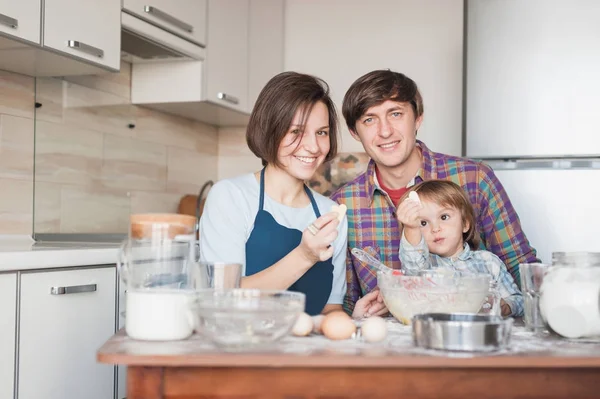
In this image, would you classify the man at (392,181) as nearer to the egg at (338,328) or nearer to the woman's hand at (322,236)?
the woman's hand at (322,236)

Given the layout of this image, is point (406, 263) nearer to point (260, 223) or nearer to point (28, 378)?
point (260, 223)

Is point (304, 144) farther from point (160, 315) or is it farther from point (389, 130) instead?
point (160, 315)

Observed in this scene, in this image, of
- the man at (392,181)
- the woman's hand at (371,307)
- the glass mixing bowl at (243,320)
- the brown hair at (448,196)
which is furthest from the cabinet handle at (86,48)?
the glass mixing bowl at (243,320)

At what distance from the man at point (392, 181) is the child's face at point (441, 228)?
0.22 m

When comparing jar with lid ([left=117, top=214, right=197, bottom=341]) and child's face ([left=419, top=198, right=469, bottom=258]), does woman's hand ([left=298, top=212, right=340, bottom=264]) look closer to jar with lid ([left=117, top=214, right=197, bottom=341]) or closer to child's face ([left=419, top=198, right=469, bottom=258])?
jar with lid ([left=117, top=214, right=197, bottom=341])

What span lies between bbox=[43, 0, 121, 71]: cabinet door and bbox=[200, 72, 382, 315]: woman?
833 mm

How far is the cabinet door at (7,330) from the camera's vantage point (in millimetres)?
1808

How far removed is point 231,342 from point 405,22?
10.2ft

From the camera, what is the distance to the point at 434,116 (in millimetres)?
3773

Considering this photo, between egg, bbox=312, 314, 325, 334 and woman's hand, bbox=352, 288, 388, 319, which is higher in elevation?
egg, bbox=312, 314, 325, 334

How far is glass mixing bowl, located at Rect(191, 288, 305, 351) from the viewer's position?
1054mm

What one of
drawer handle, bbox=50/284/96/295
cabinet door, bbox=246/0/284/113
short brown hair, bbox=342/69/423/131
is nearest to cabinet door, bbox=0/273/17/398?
drawer handle, bbox=50/284/96/295

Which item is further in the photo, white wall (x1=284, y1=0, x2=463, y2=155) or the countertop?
white wall (x1=284, y1=0, x2=463, y2=155)

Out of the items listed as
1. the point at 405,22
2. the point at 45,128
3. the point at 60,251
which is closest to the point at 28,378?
the point at 60,251
